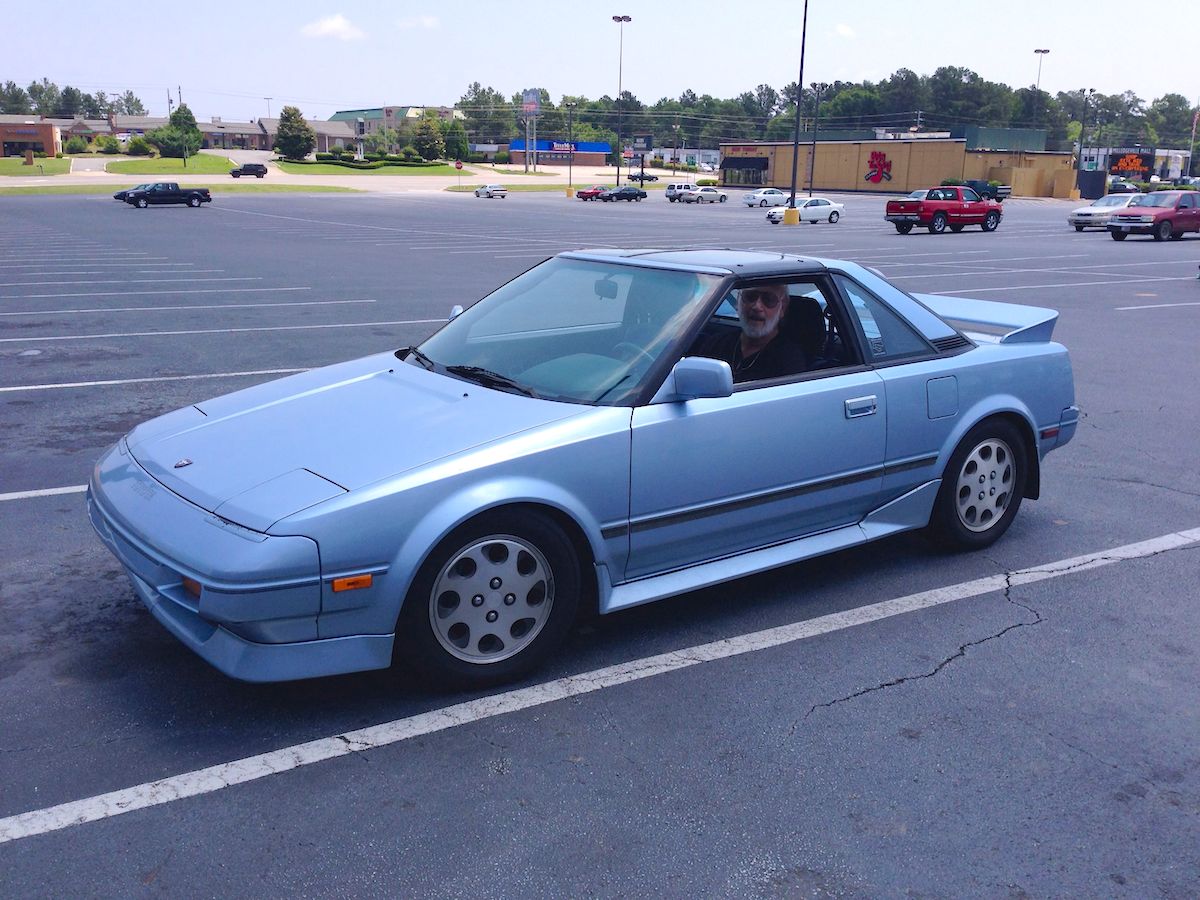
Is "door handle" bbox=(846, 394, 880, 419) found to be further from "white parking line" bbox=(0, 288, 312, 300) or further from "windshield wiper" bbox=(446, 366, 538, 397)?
"white parking line" bbox=(0, 288, 312, 300)

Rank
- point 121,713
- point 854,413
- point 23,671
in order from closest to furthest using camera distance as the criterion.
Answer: point 121,713 < point 23,671 < point 854,413

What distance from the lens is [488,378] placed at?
4293mm

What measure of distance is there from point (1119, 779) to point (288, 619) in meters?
2.62

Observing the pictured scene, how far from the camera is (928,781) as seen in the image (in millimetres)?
3258

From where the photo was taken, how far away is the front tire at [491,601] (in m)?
3.52

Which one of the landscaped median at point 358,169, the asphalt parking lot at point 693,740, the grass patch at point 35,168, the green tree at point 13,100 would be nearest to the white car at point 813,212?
the asphalt parking lot at point 693,740

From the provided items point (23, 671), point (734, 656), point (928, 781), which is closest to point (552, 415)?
point (734, 656)

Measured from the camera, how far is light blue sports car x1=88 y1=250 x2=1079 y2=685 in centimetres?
336

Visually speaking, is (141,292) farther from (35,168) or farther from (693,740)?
(35,168)

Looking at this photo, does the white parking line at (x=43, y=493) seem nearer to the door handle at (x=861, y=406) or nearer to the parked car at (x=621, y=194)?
the door handle at (x=861, y=406)

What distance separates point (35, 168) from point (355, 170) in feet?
89.9

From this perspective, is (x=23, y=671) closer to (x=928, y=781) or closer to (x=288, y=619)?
(x=288, y=619)

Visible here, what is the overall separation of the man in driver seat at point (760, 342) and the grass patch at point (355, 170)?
99968 millimetres

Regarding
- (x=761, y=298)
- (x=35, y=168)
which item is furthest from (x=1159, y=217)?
(x=35, y=168)
